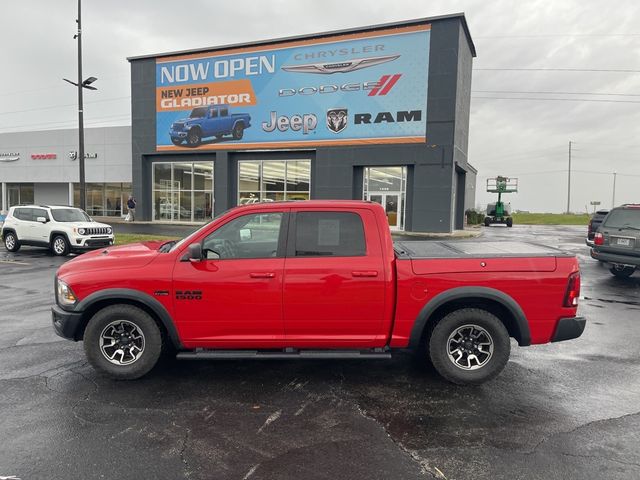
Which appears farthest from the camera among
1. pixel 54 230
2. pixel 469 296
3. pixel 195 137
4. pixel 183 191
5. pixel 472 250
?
pixel 183 191

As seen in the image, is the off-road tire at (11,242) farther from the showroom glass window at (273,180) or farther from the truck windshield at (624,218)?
the truck windshield at (624,218)

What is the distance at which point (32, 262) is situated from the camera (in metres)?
13.2

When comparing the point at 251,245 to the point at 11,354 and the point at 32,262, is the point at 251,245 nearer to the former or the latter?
the point at 11,354

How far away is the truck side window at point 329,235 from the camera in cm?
436

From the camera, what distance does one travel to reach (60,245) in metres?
14.5

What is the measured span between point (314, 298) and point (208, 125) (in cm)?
2830

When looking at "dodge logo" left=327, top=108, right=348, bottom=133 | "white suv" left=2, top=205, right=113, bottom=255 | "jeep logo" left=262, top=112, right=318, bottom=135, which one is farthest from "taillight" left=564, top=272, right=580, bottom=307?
"jeep logo" left=262, top=112, right=318, bottom=135

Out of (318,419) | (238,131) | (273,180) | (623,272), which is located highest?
(238,131)

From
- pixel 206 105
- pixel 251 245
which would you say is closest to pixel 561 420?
pixel 251 245

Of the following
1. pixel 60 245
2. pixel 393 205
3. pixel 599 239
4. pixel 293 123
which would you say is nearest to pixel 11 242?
pixel 60 245

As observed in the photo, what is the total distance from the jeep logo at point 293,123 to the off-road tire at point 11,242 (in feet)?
54.6

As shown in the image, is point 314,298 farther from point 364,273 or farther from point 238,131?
point 238,131

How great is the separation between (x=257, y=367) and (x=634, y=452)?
348 centimetres

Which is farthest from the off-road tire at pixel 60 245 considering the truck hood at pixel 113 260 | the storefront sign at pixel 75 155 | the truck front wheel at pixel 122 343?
the storefront sign at pixel 75 155
